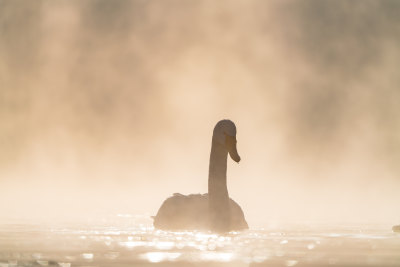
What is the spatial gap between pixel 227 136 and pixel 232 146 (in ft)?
1.94

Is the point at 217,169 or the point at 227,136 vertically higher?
the point at 227,136

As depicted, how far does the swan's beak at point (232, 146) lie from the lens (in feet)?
113

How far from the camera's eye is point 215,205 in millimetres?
34531

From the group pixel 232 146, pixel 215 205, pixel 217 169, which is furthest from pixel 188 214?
pixel 232 146

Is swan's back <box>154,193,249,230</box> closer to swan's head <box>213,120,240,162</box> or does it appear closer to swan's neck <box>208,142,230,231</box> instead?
swan's neck <box>208,142,230,231</box>

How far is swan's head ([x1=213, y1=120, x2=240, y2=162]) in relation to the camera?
3462 centimetres

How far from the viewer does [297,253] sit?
20.5 metres

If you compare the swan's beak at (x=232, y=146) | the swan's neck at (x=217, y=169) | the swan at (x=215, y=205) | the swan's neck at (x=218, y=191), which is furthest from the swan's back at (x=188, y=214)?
the swan's beak at (x=232, y=146)

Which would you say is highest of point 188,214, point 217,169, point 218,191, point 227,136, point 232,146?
point 227,136

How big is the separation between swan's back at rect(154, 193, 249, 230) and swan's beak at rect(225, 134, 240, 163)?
383cm

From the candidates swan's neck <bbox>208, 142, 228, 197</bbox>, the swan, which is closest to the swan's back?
the swan

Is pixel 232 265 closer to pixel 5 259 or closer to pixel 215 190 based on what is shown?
pixel 5 259

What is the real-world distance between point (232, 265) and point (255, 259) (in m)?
1.75

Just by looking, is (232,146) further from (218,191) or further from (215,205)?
(215,205)
